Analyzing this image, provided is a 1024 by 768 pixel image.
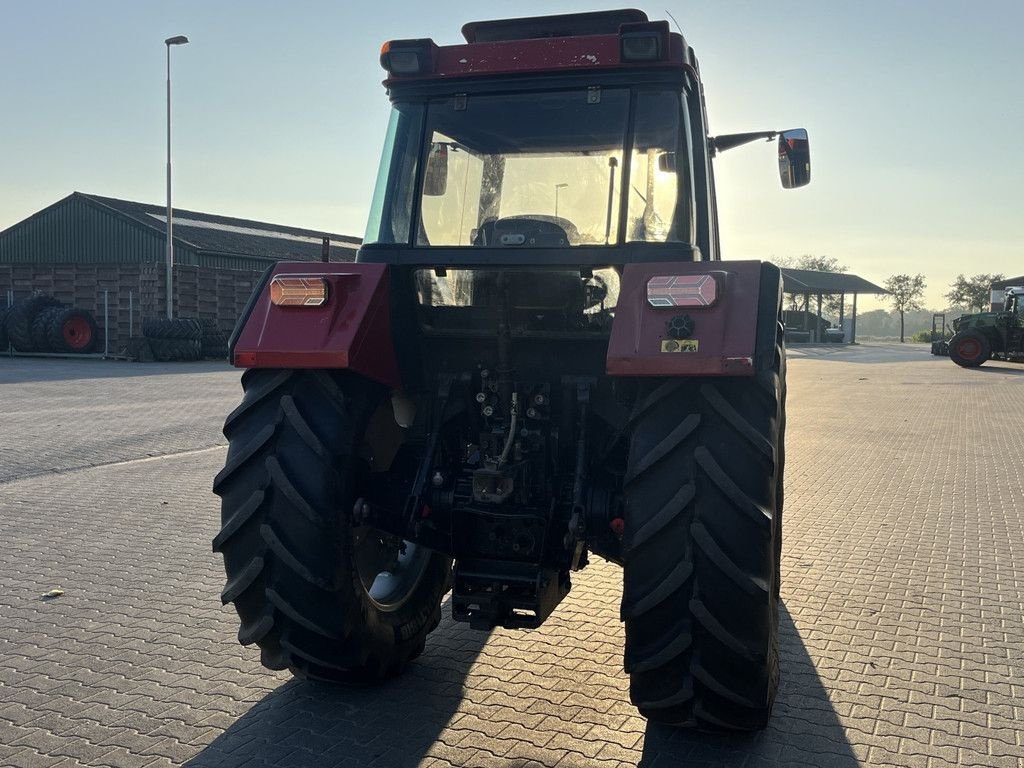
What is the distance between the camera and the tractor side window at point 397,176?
4262 mm

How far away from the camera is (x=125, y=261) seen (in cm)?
3453

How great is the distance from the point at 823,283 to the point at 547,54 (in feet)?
187

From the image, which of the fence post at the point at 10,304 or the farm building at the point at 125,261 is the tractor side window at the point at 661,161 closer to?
the farm building at the point at 125,261

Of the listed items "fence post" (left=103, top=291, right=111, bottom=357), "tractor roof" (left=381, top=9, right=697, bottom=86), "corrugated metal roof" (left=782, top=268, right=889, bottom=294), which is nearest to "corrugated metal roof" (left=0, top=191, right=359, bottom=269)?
"fence post" (left=103, top=291, right=111, bottom=357)

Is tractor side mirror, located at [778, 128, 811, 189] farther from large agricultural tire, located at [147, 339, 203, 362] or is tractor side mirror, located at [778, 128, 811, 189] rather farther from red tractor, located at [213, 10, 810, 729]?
large agricultural tire, located at [147, 339, 203, 362]

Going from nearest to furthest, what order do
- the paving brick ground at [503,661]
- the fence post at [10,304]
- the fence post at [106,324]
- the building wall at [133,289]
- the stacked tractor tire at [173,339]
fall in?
1. the paving brick ground at [503,661]
2. the stacked tractor tire at [173,339]
3. the fence post at [10,304]
4. the fence post at [106,324]
5. the building wall at [133,289]

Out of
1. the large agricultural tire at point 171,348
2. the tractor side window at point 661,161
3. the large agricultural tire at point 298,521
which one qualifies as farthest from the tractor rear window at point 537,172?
the large agricultural tire at point 171,348

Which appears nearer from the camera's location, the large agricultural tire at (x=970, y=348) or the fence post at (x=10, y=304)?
the large agricultural tire at (x=970, y=348)

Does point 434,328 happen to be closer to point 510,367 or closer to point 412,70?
point 510,367

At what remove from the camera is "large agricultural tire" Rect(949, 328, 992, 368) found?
98.2 feet

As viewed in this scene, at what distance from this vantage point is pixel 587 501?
12.2 ft

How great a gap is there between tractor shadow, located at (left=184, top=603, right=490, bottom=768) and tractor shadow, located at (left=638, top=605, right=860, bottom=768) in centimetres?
85

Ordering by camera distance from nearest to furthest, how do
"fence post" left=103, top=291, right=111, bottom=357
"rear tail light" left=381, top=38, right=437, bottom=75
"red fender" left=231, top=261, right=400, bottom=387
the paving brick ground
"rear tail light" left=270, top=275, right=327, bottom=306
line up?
the paving brick ground → "red fender" left=231, top=261, right=400, bottom=387 → "rear tail light" left=270, top=275, right=327, bottom=306 → "rear tail light" left=381, top=38, right=437, bottom=75 → "fence post" left=103, top=291, right=111, bottom=357

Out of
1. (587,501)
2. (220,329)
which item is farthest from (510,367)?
(220,329)
